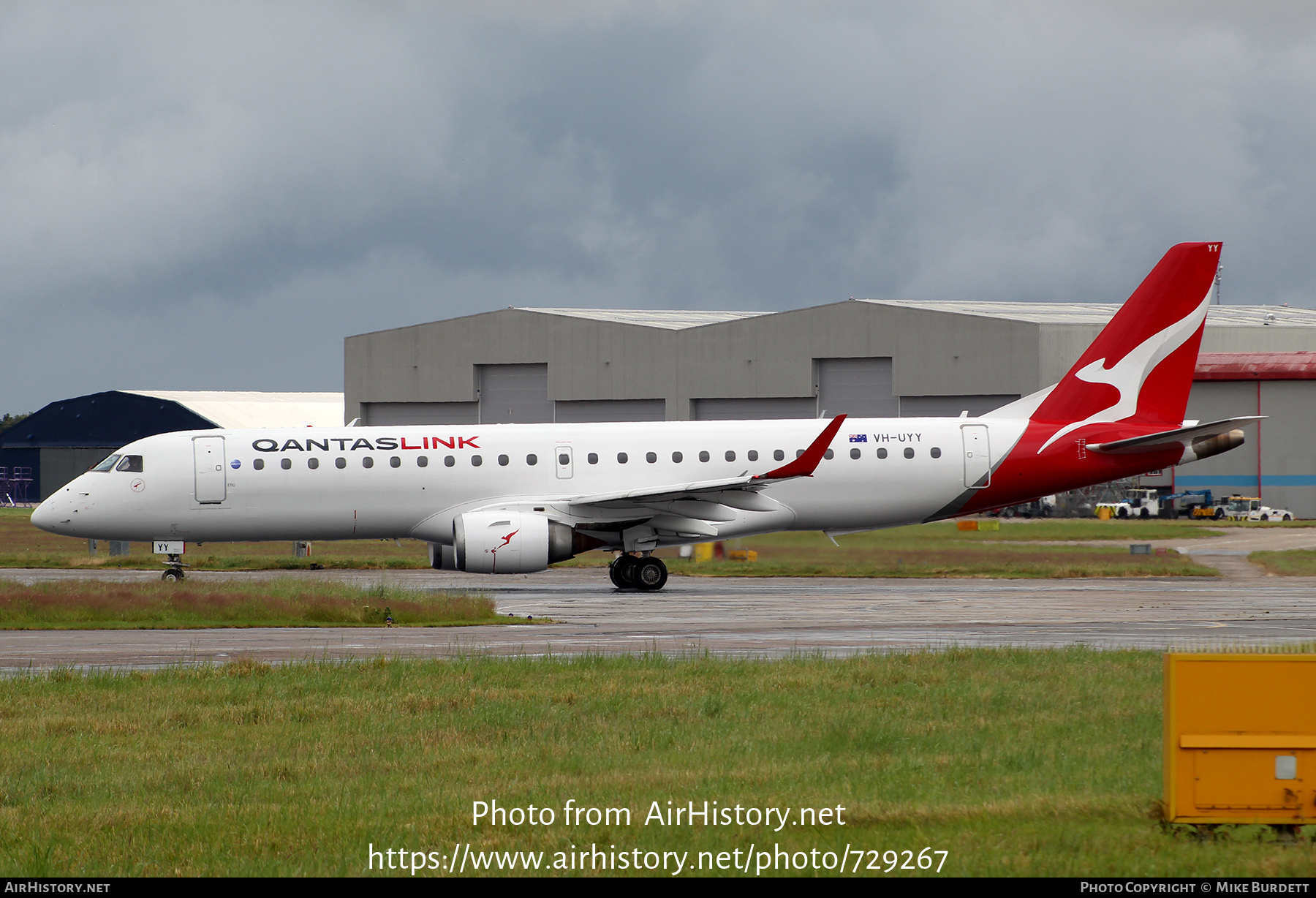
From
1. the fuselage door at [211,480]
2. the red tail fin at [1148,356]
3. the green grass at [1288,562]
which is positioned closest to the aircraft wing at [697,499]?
the fuselage door at [211,480]

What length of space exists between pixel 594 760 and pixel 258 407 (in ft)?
357

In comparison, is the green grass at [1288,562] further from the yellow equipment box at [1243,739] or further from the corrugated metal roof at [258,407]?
the corrugated metal roof at [258,407]

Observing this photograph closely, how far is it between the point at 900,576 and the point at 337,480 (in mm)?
13697

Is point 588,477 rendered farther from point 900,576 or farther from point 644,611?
point 900,576

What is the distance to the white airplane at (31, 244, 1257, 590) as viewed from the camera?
3044 centimetres

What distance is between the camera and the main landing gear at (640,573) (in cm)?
3031

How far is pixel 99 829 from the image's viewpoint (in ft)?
28.6

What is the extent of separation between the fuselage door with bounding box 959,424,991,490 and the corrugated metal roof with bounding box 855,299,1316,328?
38.8 m

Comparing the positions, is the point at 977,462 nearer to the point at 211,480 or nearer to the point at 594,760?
the point at 211,480

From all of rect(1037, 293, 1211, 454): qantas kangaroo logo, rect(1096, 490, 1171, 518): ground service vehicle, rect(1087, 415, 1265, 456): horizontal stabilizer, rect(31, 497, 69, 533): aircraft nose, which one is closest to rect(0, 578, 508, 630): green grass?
rect(31, 497, 69, 533): aircraft nose

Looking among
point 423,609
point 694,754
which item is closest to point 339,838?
point 694,754

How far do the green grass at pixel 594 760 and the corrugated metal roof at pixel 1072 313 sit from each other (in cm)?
5685

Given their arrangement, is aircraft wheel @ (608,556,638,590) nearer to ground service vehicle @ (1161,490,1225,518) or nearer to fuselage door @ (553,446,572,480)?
fuselage door @ (553,446,572,480)
